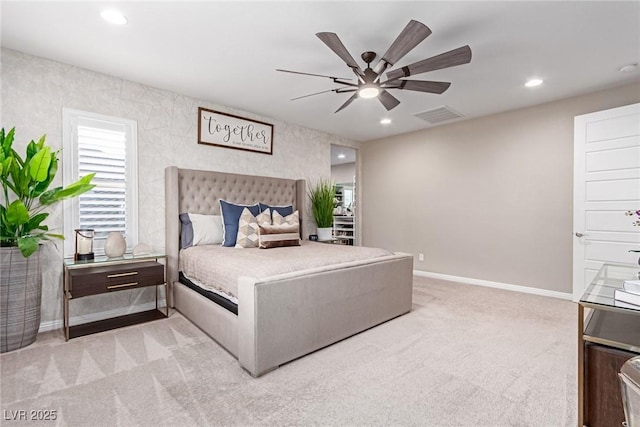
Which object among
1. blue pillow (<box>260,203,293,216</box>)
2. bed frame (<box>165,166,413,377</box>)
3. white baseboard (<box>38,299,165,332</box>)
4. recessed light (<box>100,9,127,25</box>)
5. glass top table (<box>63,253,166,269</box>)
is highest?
recessed light (<box>100,9,127,25</box>)

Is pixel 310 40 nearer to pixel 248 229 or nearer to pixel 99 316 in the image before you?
pixel 248 229

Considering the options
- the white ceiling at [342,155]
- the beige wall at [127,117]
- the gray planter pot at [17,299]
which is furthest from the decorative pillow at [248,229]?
the white ceiling at [342,155]

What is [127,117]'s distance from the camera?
336 cm

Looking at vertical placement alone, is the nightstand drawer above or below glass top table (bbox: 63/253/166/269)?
below

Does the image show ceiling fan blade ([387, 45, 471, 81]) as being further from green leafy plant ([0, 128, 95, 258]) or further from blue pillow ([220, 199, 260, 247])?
green leafy plant ([0, 128, 95, 258])

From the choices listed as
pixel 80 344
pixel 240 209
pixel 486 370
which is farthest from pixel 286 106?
pixel 486 370

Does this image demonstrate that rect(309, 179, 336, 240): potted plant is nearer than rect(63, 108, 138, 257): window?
No

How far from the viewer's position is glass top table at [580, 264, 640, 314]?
57.2 inches

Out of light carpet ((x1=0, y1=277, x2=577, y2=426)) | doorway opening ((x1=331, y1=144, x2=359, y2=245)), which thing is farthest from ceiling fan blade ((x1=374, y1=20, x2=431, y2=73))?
doorway opening ((x1=331, y1=144, x2=359, y2=245))

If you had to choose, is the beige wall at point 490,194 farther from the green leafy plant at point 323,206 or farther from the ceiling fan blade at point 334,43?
the ceiling fan blade at point 334,43

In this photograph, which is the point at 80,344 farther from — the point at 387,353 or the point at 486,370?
the point at 486,370

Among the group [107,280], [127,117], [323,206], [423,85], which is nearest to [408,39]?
[423,85]

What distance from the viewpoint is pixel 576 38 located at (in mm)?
2506

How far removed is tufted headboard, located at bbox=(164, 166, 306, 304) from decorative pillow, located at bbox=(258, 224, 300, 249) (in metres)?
1.00
